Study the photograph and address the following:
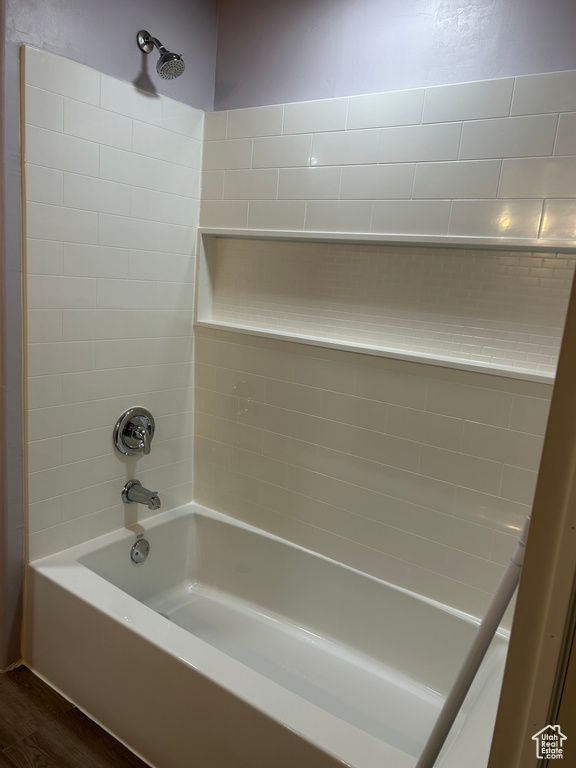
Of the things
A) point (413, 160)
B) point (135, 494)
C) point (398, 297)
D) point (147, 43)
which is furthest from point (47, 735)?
point (147, 43)

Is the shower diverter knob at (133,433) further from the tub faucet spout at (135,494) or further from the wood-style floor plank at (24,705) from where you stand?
the wood-style floor plank at (24,705)

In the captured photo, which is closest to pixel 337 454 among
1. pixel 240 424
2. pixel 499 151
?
pixel 240 424

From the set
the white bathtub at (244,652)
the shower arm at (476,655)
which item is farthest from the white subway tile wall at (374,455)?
the shower arm at (476,655)

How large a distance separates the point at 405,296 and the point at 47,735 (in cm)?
191

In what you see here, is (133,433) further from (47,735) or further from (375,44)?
(375,44)

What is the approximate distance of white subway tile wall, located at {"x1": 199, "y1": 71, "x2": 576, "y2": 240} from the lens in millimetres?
1616

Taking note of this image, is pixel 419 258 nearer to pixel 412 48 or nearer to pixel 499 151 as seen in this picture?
pixel 499 151

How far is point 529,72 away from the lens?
165cm

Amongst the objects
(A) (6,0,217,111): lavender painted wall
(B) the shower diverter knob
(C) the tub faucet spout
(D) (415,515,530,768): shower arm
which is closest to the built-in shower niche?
(B) the shower diverter knob

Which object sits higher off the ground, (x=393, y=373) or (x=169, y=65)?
(x=169, y=65)

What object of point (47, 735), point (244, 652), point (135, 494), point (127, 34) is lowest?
point (47, 735)

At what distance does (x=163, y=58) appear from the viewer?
198cm

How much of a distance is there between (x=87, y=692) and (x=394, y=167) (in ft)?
6.83

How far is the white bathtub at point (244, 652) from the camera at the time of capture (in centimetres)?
144
